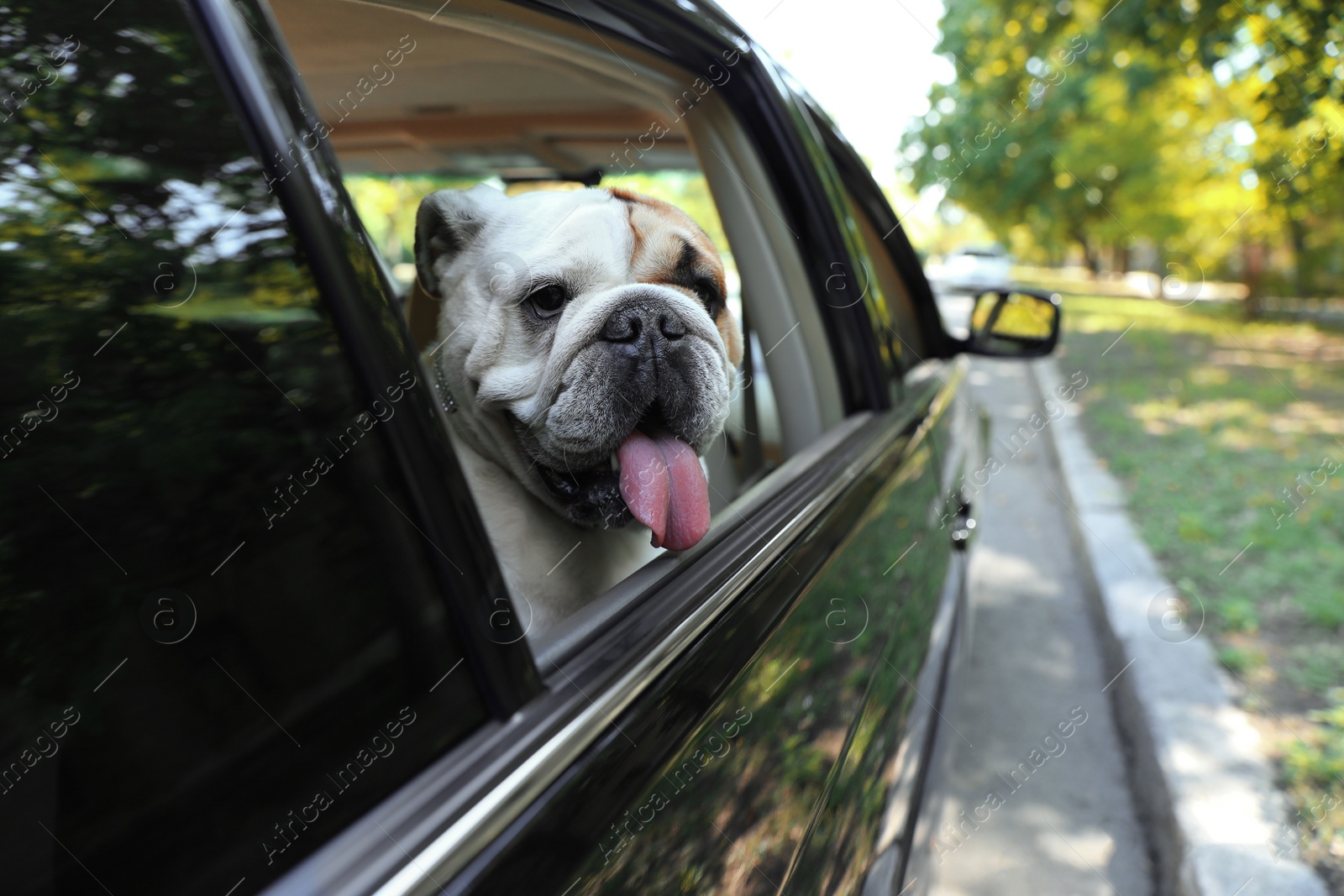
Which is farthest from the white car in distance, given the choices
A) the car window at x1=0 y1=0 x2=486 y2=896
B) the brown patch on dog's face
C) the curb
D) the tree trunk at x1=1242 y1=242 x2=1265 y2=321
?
the car window at x1=0 y1=0 x2=486 y2=896

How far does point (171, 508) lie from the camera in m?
0.74

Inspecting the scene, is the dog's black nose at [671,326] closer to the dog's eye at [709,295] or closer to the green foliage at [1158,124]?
the dog's eye at [709,295]

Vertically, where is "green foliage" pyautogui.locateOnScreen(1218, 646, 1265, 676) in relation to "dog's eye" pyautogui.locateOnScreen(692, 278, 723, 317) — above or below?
below

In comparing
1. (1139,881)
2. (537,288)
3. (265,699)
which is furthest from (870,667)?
(1139,881)

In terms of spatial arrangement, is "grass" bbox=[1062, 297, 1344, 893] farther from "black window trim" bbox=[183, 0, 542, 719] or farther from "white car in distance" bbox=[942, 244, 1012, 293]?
"white car in distance" bbox=[942, 244, 1012, 293]

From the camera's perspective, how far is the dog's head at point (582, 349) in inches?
58.9

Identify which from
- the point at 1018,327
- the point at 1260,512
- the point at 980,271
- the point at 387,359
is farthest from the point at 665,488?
the point at 980,271

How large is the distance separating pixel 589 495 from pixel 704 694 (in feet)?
1.59

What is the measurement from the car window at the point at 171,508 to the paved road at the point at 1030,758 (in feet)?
5.57

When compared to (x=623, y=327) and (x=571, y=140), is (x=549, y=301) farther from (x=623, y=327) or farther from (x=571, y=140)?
(x=571, y=140)

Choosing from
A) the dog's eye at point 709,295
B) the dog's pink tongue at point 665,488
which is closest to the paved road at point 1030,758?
the dog's pink tongue at point 665,488

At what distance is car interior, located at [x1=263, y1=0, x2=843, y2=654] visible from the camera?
1.87m

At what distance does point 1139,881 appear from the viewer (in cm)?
299

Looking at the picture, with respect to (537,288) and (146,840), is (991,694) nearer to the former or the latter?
(537,288)
